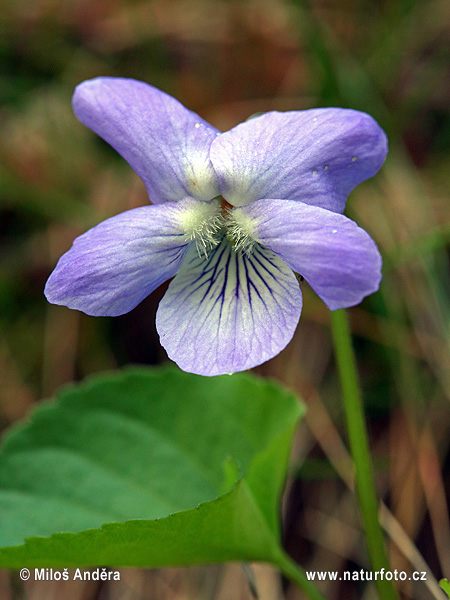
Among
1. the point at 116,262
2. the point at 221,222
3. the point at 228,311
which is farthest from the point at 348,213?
the point at 116,262

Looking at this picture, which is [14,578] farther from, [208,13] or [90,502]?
[208,13]

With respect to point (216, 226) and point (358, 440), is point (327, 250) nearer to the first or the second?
point (216, 226)

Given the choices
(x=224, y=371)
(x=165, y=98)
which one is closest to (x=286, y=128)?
(x=165, y=98)

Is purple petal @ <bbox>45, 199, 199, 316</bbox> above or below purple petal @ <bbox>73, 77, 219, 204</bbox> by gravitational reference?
below

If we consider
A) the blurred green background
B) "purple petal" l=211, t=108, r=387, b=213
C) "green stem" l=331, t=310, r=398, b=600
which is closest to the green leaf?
"green stem" l=331, t=310, r=398, b=600

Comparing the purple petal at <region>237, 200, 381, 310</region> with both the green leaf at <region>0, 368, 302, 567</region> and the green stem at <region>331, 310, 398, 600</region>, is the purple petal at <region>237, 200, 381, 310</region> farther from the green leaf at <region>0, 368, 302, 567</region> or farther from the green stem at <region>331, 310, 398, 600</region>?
the green leaf at <region>0, 368, 302, 567</region>

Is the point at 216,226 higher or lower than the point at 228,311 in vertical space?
higher
